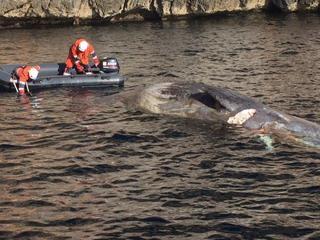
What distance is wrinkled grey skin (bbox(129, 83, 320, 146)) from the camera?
13.1m

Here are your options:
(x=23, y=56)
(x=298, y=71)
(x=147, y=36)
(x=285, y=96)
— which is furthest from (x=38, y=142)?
(x=147, y=36)

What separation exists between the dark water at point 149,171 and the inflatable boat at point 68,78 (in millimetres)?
424

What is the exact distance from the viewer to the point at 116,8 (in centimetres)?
4475

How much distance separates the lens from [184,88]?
1595cm

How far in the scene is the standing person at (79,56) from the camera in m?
20.3

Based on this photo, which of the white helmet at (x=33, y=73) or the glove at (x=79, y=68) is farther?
the glove at (x=79, y=68)

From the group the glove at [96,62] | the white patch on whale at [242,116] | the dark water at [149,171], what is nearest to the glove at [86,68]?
the glove at [96,62]

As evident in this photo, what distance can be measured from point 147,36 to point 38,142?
79.1 feet

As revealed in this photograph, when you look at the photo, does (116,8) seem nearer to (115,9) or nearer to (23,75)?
(115,9)

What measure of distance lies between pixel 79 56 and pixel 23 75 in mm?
2586

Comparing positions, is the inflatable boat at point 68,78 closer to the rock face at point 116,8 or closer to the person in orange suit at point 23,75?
the person in orange suit at point 23,75

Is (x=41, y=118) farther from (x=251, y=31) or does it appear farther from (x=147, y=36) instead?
(x=251, y=31)

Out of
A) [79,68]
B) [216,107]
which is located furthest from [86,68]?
[216,107]

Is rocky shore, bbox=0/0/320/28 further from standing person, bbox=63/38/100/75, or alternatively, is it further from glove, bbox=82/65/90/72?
standing person, bbox=63/38/100/75
